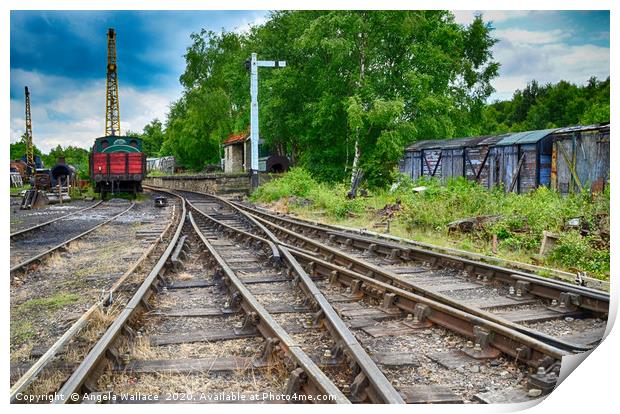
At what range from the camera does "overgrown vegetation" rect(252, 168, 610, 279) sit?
249 inches

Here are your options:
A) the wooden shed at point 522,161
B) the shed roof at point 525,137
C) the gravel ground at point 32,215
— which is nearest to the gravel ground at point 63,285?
the gravel ground at point 32,215

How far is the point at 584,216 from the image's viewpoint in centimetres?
699

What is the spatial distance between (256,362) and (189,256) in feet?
15.2

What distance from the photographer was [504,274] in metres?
5.75

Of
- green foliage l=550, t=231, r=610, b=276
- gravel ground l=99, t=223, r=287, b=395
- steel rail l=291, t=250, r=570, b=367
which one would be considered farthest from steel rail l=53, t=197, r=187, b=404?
green foliage l=550, t=231, r=610, b=276

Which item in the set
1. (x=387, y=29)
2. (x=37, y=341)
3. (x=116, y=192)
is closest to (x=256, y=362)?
(x=37, y=341)

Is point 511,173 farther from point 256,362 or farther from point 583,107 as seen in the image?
point 256,362

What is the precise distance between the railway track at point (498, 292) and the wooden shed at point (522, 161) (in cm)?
667

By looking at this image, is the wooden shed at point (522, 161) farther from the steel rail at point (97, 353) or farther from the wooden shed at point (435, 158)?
the steel rail at point (97, 353)

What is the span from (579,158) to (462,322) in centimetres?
899

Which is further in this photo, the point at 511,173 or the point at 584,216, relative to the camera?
the point at 511,173

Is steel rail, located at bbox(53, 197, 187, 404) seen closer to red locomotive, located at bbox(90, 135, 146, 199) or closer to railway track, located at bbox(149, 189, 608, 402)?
railway track, located at bbox(149, 189, 608, 402)

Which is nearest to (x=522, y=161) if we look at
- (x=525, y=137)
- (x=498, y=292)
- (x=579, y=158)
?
(x=525, y=137)

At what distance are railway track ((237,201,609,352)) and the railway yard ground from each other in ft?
0.06
